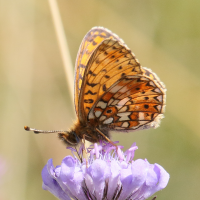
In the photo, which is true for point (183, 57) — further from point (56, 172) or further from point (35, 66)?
point (56, 172)

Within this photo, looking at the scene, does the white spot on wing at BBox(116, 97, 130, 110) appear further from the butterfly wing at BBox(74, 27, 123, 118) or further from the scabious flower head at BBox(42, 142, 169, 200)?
the scabious flower head at BBox(42, 142, 169, 200)

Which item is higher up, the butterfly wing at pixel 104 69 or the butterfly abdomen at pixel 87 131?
the butterfly wing at pixel 104 69

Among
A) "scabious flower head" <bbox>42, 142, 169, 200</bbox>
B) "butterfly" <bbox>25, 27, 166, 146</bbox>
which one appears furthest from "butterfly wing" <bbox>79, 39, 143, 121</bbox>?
"scabious flower head" <bbox>42, 142, 169, 200</bbox>

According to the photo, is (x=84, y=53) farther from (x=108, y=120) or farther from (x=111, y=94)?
(x=108, y=120)

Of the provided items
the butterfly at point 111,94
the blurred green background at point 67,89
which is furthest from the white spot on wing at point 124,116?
the blurred green background at point 67,89

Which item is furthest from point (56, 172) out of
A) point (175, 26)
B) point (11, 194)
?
point (175, 26)

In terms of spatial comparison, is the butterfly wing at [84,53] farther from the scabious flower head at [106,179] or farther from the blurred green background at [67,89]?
the blurred green background at [67,89]
